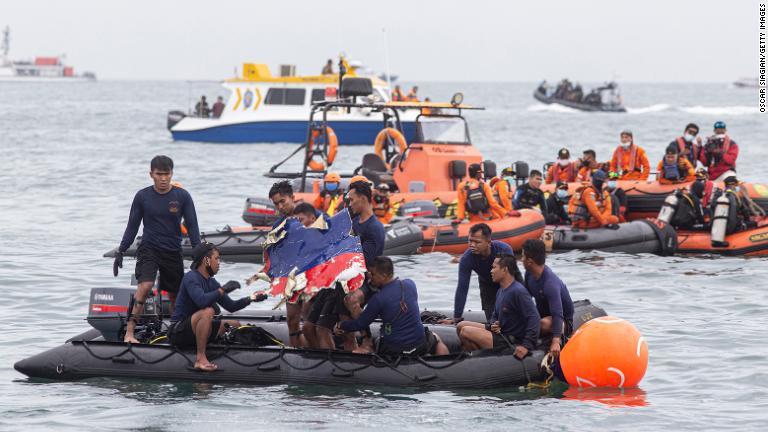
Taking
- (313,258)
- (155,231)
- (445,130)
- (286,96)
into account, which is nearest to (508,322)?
(313,258)

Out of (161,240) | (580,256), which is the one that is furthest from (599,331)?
(580,256)

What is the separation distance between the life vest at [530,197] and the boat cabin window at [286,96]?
2169cm

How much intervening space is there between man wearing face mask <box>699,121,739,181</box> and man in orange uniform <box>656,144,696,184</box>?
705 mm

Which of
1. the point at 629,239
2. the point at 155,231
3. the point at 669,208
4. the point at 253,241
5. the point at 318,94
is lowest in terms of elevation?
the point at 253,241

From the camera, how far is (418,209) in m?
18.2

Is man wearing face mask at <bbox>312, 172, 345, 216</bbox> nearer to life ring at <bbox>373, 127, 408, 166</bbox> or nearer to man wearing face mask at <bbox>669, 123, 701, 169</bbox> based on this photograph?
life ring at <bbox>373, 127, 408, 166</bbox>

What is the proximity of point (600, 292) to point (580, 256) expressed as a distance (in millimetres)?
2363

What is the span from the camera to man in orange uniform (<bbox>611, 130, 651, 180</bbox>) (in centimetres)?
1959

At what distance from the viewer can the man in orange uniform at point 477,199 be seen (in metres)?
16.8

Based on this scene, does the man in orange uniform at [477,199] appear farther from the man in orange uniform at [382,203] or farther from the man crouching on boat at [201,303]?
the man crouching on boat at [201,303]

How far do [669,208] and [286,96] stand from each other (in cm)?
2328

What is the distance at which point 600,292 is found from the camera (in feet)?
49.4

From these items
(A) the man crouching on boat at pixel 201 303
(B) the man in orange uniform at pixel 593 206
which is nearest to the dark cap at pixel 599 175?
(B) the man in orange uniform at pixel 593 206

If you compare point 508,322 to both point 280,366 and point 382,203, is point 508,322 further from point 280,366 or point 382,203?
point 382,203
